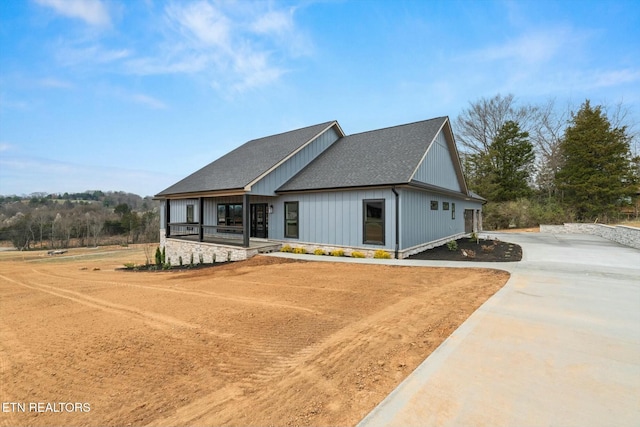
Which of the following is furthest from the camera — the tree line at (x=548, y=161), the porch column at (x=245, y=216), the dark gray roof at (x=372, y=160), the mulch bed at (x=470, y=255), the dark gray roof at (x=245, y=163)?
the tree line at (x=548, y=161)

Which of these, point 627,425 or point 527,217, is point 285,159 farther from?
point 527,217

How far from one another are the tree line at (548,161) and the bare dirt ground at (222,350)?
946 inches

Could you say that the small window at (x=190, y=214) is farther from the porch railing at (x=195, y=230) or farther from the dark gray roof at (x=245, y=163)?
the dark gray roof at (x=245, y=163)

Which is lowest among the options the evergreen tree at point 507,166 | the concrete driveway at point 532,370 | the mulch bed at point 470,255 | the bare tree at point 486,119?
the concrete driveway at point 532,370

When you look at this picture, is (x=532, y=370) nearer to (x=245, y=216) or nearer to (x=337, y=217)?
(x=337, y=217)

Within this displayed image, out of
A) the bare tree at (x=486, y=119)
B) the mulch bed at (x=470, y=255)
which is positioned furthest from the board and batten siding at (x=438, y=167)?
the bare tree at (x=486, y=119)

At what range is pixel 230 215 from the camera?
15891 millimetres

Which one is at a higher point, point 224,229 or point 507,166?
point 507,166

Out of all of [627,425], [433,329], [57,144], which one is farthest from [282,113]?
[627,425]

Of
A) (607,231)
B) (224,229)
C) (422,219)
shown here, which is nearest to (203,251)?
(224,229)

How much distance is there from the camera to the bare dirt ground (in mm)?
2441

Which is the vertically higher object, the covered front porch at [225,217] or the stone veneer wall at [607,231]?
the covered front porch at [225,217]

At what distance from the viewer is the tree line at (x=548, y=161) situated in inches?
894

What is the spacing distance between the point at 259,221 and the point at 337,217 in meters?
5.22
